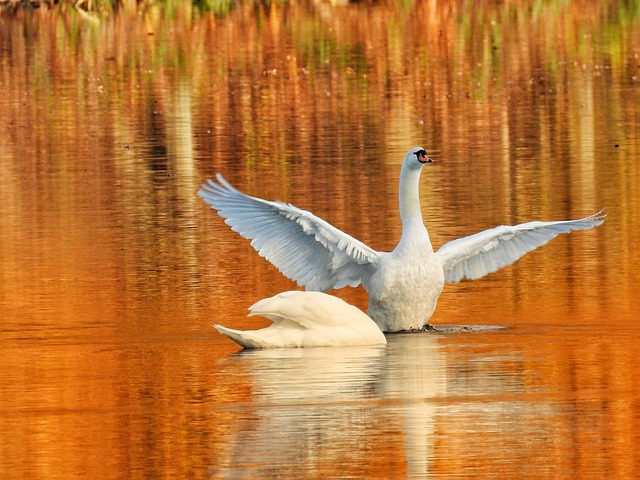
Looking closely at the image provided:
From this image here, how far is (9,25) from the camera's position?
52.6m

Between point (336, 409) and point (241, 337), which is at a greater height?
point (241, 337)

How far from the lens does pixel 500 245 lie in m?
13.4

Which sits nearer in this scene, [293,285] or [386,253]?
[386,253]

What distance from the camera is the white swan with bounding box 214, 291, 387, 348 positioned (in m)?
11.7

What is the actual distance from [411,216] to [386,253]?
0.29 m

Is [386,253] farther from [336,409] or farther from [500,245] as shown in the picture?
[336,409]

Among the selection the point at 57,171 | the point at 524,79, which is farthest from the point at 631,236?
the point at 524,79

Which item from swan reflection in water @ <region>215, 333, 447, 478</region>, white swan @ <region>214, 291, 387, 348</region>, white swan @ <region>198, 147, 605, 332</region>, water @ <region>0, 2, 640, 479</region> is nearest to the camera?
swan reflection in water @ <region>215, 333, 447, 478</region>

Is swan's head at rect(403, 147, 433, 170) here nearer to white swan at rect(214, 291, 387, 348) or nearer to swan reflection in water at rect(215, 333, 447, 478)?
swan reflection in water at rect(215, 333, 447, 478)

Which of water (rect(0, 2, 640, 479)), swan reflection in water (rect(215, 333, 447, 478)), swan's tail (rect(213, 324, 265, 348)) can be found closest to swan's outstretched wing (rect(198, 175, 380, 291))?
water (rect(0, 2, 640, 479))

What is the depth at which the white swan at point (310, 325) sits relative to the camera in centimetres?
1170

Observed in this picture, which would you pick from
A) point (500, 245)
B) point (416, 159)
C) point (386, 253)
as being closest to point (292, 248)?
point (386, 253)

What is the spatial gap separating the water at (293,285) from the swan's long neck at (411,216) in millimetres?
610

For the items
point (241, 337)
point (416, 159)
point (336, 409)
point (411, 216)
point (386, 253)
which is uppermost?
point (416, 159)
